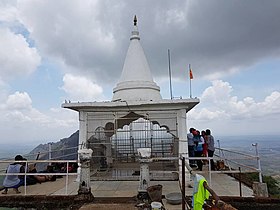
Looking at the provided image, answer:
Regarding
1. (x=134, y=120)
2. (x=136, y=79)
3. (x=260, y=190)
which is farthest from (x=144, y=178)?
(x=136, y=79)

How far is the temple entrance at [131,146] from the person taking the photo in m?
10.8

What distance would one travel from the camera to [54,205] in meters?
7.70

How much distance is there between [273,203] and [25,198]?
23.7ft

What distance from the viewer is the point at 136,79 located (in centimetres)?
1257

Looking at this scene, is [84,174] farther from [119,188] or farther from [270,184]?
[270,184]

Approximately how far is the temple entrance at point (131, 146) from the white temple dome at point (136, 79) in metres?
1.05

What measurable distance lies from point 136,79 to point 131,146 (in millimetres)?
3767

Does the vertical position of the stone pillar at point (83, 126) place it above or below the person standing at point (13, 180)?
above

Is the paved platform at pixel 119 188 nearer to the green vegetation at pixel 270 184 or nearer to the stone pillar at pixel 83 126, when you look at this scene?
the green vegetation at pixel 270 184

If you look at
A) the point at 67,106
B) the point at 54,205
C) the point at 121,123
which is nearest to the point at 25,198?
the point at 54,205

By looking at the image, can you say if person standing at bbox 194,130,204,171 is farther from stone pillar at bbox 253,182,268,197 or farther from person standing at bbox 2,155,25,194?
person standing at bbox 2,155,25,194

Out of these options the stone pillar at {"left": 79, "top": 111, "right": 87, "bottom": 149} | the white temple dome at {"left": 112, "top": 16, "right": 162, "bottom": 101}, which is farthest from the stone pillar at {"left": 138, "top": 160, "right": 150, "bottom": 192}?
the white temple dome at {"left": 112, "top": 16, "right": 162, "bottom": 101}

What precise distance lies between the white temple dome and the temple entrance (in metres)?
1.05

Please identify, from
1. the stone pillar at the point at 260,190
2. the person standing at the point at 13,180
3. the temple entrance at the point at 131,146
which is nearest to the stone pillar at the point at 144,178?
the temple entrance at the point at 131,146
